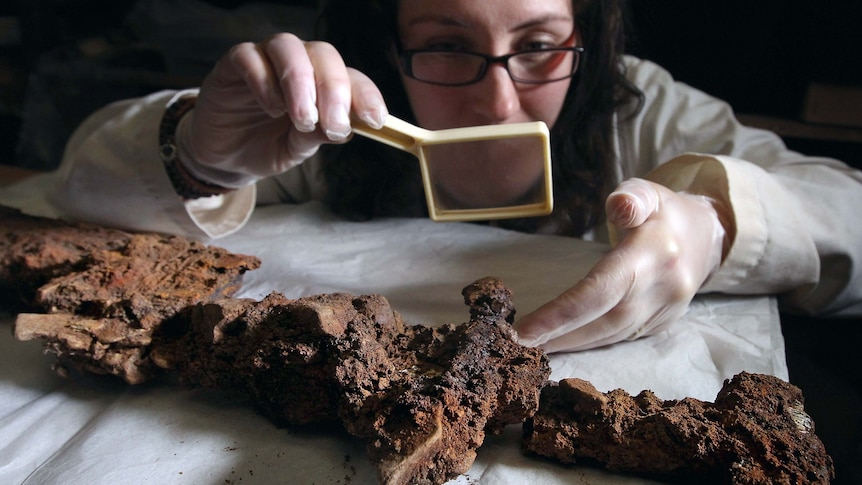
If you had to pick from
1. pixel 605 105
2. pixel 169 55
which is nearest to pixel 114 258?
pixel 605 105

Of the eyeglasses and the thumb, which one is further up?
the eyeglasses

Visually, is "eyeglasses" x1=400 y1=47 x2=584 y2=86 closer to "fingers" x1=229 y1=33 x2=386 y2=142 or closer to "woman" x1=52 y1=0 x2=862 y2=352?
"woman" x1=52 y1=0 x2=862 y2=352

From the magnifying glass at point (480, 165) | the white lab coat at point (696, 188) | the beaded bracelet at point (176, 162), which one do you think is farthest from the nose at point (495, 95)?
the beaded bracelet at point (176, 162)

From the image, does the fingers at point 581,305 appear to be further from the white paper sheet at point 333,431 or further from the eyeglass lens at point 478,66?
the eyeglass lens at point 478,66

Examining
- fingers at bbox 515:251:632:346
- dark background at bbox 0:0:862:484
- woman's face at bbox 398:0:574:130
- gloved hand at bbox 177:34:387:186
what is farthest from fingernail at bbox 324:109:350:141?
dark background at bbox 0:0:862:484

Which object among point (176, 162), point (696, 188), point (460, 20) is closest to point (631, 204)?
point (696, 188)

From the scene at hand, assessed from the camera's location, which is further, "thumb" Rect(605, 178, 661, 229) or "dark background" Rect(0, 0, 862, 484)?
"dark background" Rect(0, 0, 862, 484)

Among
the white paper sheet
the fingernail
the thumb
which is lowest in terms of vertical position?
the white paper sheet
